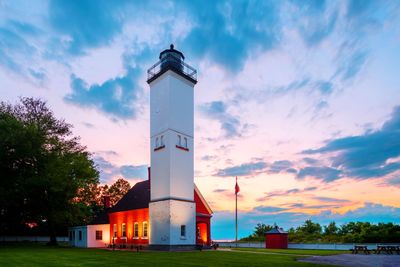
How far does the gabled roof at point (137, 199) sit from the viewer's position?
3190 cm

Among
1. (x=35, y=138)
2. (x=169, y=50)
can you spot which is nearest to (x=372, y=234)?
(x=169, y=50)

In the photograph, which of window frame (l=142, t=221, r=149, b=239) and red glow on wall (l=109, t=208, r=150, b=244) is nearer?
window frame (l=142, t=221, r=149, b=239)

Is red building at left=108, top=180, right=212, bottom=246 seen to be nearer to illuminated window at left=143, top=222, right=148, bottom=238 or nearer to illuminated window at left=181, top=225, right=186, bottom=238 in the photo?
illuminated window at left=143, top=222, right=148, bottom=238

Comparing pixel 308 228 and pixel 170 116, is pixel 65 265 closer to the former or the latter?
pixel 170 116

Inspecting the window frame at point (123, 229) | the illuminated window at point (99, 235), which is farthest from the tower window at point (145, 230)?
the illuminated window at point (99, 235)

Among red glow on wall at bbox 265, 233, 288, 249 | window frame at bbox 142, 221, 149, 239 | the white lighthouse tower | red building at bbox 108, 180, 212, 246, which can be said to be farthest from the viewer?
Result: red glow on wall at bbox 265, 233, 288, 249

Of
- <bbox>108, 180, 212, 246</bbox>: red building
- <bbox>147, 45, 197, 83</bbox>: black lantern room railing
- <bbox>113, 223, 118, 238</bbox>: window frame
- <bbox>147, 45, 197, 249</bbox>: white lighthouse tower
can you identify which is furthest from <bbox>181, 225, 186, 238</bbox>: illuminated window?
<bbox>147, 45, 197, 83</bbox>: black lantern room railing

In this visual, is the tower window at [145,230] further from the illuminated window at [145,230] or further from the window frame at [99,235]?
the window frame at [99,235]

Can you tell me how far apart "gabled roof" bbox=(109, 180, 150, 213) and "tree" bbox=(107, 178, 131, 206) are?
1690 cm

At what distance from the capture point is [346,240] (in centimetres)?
3744

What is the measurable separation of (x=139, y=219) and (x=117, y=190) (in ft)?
78.4

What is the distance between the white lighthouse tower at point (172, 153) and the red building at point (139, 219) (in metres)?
2.09

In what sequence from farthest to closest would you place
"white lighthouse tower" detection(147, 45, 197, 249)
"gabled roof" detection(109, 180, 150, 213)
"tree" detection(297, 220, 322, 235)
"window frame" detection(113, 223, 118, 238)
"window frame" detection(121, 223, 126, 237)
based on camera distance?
"tree" detection(297, 220, 322, 235) → "window frame" detection(113, 223, 118, 238) → "window frame" detection(121, 223, 126, 237) → "gabled roof" detection(109, 180, 150, 213) → "white lighthouse tower" detection(147, 45, 197, 249)

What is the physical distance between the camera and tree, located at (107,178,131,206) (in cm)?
5331
